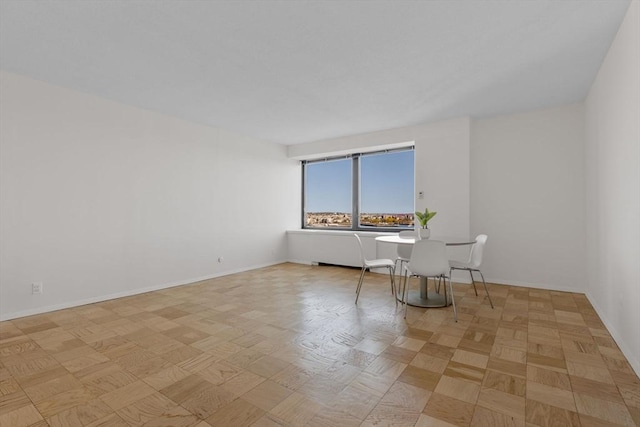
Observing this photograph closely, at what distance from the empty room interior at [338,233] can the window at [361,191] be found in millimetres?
88

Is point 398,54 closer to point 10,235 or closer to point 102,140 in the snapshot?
point 102,140

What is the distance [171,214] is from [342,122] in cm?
314

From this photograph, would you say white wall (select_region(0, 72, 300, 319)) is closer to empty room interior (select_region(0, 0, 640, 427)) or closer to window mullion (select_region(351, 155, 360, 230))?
empty room interior (select_region(0, 0, 640, 427))

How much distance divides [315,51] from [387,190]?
3757 mm

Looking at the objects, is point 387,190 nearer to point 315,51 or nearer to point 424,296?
point 424,296

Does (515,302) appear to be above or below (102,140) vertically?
below

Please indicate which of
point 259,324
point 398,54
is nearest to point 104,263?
point 259,324

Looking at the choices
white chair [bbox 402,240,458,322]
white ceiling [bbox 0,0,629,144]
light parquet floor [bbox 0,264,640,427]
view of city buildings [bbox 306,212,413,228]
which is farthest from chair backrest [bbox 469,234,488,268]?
view of city buildings [bbox 306,212,413,228]

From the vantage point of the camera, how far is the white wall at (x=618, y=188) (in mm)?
2184

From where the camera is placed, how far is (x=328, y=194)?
7109mm

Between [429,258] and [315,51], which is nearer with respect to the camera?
[315,51]

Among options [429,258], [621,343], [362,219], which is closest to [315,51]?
[429,258]

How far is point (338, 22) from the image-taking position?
7.84ft

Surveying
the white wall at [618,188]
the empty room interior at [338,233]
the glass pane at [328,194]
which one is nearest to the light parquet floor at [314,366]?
the empty room interior at [338,233]
